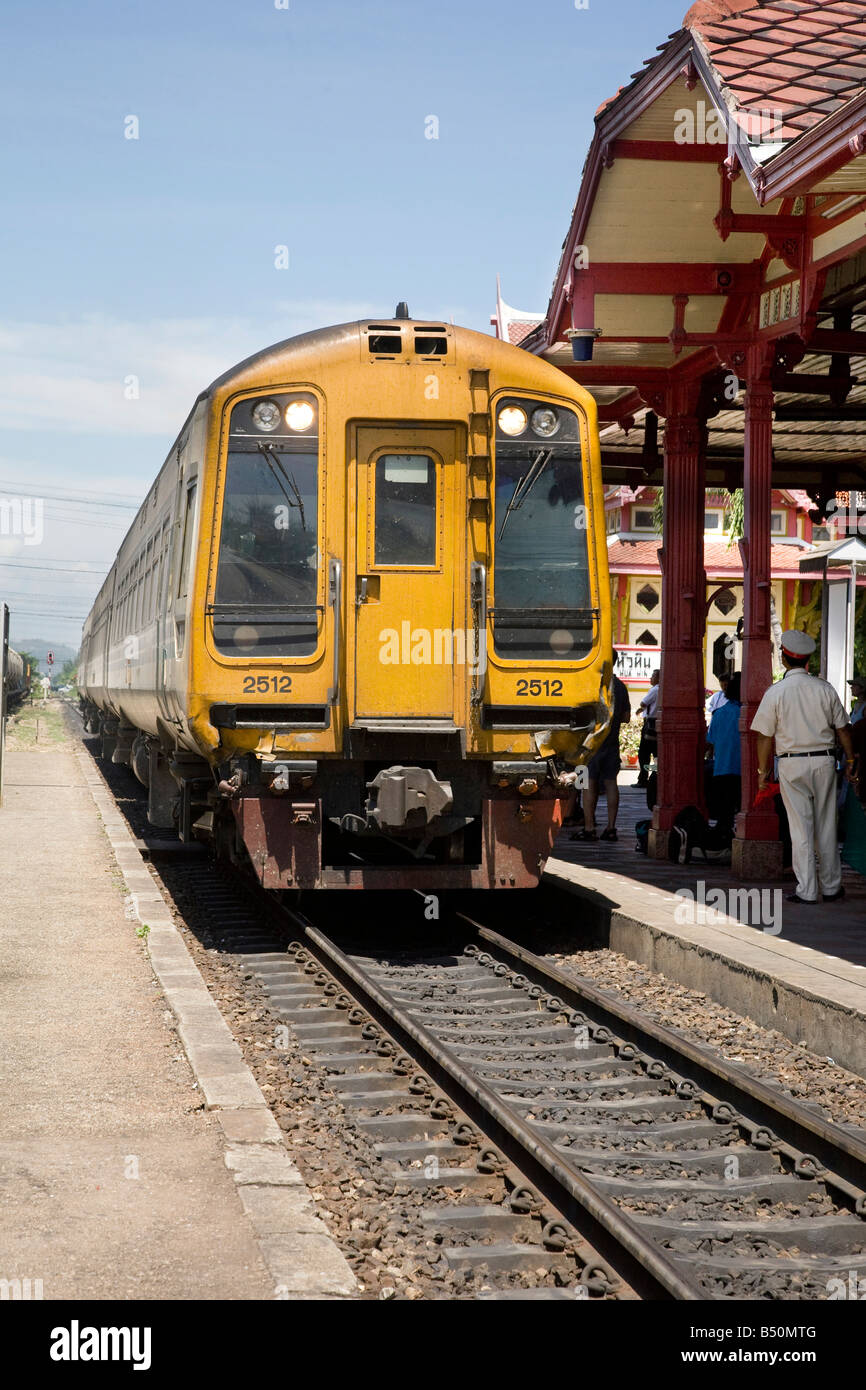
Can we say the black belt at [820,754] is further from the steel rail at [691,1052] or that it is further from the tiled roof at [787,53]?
the tiled roof at [787,53]

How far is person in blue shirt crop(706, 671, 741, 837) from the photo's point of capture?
12.1 meters

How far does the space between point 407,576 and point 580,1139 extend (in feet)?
14.1

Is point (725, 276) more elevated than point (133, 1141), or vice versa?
point (725, 276)

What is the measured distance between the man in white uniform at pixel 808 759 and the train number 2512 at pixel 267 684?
3181 millimetres

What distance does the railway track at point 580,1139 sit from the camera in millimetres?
4492

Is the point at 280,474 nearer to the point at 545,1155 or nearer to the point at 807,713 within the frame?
the point at 807,713

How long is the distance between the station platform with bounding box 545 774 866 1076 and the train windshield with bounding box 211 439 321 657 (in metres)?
2.64

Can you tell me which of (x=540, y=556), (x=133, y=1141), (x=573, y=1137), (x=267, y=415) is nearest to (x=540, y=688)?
(x=540, y=556)

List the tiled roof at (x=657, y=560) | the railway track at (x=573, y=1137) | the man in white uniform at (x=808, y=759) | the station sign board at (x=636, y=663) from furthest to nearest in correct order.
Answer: the tiled roof at (x=657, y=560) → the station sign board at (x=636, y=663) → the man in white uniform at (x=808, y=759) → the railway track at (x=573, y=1137)

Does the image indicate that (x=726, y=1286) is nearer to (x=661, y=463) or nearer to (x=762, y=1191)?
(x=762, y=1191)

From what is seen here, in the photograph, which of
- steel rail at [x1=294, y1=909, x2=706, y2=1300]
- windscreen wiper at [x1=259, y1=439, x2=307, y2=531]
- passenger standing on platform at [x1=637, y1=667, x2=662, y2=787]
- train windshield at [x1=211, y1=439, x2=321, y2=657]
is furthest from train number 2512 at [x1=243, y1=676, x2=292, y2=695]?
passenger standing on platform at [x1=637, y1=667, x2=662, y2=787]

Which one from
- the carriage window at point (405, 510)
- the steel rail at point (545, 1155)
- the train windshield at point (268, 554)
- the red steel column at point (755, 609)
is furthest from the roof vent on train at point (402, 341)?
the steel rail at point (545, 1155)

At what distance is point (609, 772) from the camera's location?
46.3ft

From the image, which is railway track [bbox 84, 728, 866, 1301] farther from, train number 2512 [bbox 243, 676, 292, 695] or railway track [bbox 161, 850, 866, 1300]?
train number 2512 [bbox 243, 676, 292, 695]
